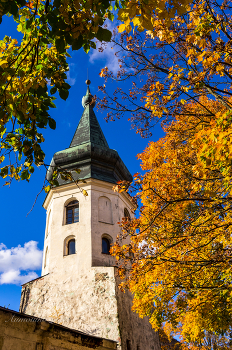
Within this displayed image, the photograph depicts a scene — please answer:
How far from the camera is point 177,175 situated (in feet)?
23.3

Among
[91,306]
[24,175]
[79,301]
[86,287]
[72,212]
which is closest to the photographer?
[24,175]

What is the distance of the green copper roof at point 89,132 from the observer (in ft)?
69.2

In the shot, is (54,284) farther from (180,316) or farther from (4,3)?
(4,3)

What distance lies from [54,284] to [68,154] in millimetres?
8101

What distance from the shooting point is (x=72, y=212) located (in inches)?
678

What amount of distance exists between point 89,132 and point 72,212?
6.90 m

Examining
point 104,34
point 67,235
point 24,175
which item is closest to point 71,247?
point 67,235

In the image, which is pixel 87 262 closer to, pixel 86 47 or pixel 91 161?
pixel 91 161

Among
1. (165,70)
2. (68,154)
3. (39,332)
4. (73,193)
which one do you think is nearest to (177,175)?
(165,70)

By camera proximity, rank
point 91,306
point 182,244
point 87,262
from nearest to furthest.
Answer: point 182,244, point 91,306, point 87,262

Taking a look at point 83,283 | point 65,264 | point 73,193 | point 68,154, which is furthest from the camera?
point 68,154

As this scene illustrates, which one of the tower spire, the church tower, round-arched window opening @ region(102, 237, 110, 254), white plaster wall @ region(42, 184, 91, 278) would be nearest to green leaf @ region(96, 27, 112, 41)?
the church tower

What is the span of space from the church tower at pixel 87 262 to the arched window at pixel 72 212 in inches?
2.3

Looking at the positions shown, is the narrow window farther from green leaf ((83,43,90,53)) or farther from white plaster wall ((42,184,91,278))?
green leaf ((83,43,90,53))
